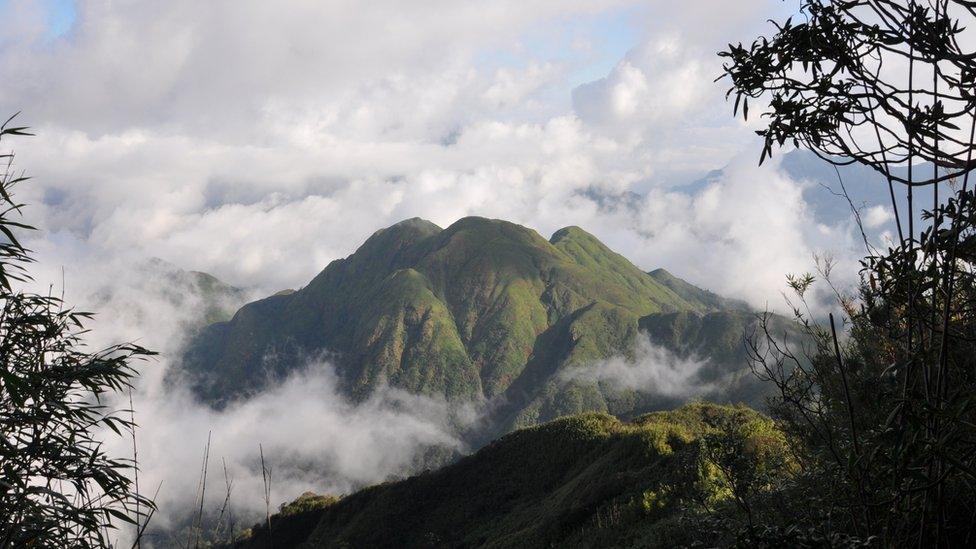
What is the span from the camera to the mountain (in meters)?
22.4

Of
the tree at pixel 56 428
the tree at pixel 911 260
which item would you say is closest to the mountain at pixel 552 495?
the tree at pixel 911 260

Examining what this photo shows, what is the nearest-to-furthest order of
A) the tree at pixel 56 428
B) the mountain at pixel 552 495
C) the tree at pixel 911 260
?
the tree at pixel 911 260
the tree at pixel 56 428
the mountain at pixel 552 495

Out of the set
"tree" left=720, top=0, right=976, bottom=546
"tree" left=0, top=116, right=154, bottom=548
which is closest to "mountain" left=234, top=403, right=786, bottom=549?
"tree" left=720, top=0, right=976, bottom=546

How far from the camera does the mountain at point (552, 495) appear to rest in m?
22.4

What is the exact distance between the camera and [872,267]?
194 inches

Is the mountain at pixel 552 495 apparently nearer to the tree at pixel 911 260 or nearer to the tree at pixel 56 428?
the tree at pixel 911 260

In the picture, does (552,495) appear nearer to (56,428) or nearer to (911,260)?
(56,428)

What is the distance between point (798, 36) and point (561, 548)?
25.7 m

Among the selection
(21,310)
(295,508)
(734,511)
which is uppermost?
(21,310)

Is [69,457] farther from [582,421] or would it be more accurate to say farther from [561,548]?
[582,421]

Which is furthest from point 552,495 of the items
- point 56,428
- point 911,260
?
point 911,260

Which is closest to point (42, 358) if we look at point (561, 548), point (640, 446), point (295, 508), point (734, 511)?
point (734, 511)

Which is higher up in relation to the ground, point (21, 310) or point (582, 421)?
point (21, 310)

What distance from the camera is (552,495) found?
44375mm
